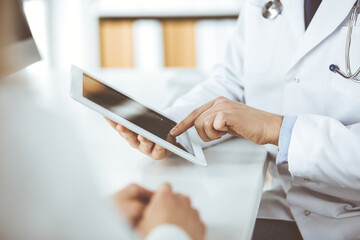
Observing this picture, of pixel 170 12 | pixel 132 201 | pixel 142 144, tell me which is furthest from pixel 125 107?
pixel 170 12

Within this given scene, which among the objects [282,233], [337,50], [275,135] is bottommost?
[282,233]

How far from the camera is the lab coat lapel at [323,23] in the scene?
0.80m

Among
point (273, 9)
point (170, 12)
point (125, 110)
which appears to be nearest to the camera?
point (125, 110)

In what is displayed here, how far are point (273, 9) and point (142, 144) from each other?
454mm

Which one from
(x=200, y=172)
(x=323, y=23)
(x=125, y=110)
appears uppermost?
(x=323, y=23)

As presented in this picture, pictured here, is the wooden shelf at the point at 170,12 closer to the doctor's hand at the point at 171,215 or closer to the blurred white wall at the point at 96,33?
the blurred white wall at the point at 96,33

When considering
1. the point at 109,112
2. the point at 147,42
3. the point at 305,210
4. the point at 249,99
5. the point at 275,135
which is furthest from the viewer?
the point at 147,42

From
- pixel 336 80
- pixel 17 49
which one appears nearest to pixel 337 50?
pixel 336 80

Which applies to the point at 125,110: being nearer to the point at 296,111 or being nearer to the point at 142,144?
the point at 142,144

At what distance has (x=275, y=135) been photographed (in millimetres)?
706

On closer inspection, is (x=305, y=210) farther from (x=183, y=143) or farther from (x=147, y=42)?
(x=147, y=42)

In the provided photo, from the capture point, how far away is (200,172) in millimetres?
655

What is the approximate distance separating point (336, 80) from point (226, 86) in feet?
0.92

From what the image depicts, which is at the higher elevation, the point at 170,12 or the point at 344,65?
the point at 170,12
